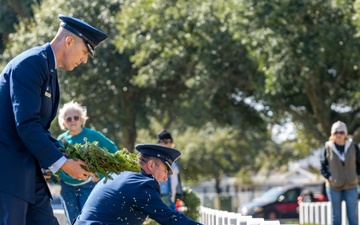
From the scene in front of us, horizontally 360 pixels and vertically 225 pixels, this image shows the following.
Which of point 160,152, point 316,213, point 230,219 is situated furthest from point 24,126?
point 316,213

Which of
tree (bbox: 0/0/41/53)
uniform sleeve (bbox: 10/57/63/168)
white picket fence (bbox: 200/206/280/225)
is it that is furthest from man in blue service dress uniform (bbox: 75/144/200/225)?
tree (bbox: 0/0/41/53)

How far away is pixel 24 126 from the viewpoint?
5.55m

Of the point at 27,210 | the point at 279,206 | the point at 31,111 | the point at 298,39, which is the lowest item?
the point at 27,210

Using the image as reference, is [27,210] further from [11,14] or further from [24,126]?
[11,14]

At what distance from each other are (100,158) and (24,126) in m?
0.64

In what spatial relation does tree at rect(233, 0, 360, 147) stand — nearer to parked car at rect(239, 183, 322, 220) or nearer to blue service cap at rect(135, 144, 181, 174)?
parked car at rect(239, 183, 322, 220)

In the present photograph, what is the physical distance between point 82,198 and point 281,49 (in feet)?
51.7

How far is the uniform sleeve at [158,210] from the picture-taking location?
6.48 meters

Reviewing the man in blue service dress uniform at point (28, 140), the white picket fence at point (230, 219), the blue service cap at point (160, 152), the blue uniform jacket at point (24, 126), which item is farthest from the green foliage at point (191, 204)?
the blue uniform jacket at point (24, 126)

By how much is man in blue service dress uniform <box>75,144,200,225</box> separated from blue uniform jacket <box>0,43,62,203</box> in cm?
92

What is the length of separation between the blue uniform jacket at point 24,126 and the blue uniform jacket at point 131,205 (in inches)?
36.0

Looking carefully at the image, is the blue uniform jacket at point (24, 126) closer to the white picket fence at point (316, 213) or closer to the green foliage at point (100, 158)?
the green foliage at point (100, 158)

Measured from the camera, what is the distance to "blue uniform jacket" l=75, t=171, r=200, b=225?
6508mm

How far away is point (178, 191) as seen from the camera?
13.4 m
